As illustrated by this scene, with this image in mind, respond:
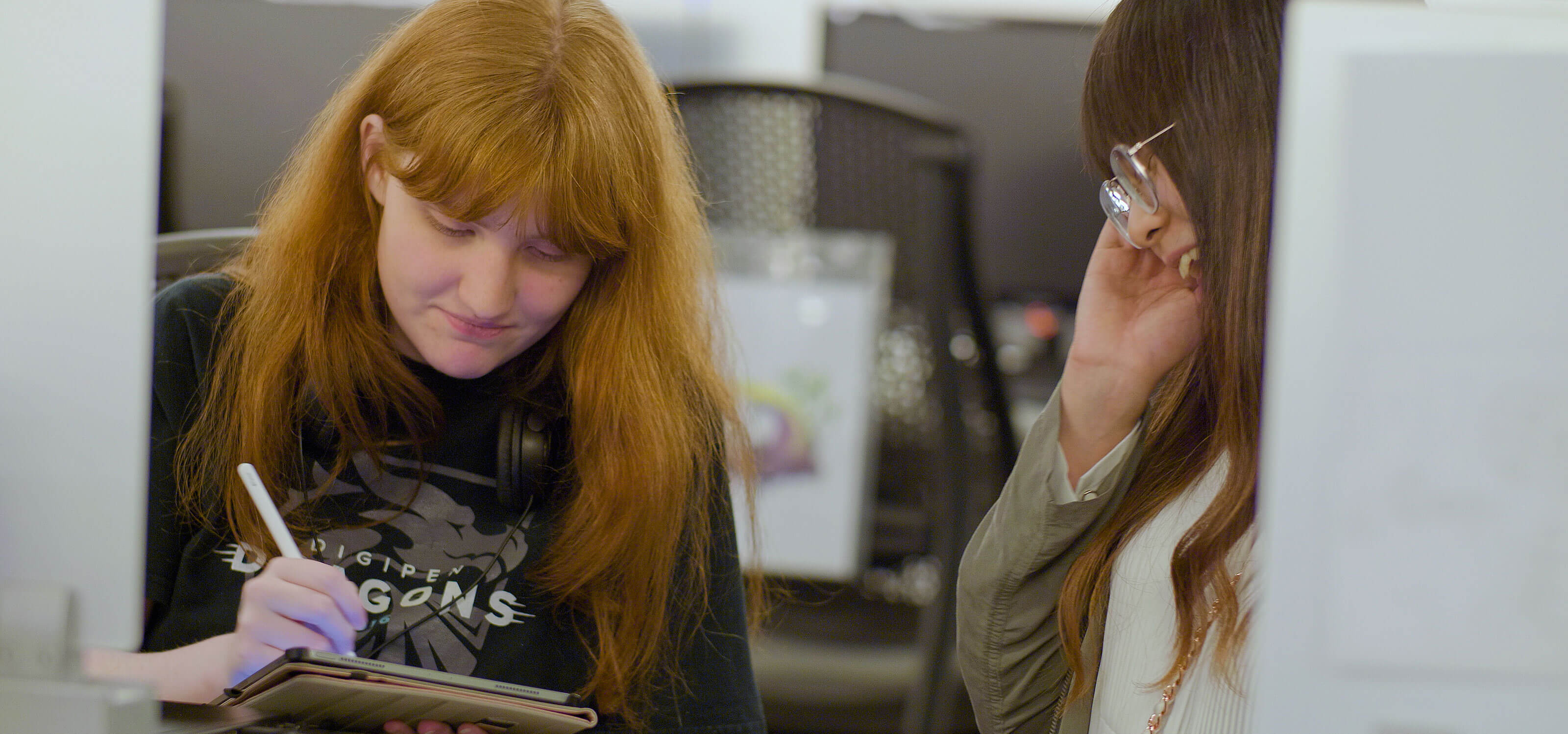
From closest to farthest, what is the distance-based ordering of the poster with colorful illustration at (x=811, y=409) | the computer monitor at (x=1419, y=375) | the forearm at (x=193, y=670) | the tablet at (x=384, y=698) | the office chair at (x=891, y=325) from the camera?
1. the computer monitor at (x=1419, y=375)
2. the tablet at (x=384, y=698)
3. the forearm at (x=193, y=670)
4. the office chair at (x=891, y=325)
5. the poster with colorful illustration at (x=811, y=409)

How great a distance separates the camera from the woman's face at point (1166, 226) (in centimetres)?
81

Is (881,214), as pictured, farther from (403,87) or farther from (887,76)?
(403,87)

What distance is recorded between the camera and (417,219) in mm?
857

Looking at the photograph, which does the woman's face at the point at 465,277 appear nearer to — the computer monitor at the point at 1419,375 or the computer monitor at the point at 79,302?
the computer monitor at the point at 79,302

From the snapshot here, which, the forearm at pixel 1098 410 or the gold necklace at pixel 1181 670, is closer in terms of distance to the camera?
the gold necklace at pixel 1181 670

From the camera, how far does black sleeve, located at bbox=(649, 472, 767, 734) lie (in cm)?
94

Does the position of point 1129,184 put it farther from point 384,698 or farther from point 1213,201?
point 384,698

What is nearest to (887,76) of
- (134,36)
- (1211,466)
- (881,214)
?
(881,214)

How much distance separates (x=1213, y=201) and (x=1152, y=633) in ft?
0.90

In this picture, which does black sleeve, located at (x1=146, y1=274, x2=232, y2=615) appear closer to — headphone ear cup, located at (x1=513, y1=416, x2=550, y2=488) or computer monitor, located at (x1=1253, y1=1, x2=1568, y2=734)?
headphone ear cup, located at (x1=513, y1=416, x2=550, y2=488)

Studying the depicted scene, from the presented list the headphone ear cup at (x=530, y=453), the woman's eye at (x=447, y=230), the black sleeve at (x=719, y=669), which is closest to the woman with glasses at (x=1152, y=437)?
the black sleeve at (x=719, y=669)

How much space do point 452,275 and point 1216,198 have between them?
19.8 inches

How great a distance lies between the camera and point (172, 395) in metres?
0.85

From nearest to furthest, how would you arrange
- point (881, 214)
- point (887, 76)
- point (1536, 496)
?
point (1536, 496) < point (881, 214) < point (887, 76)
